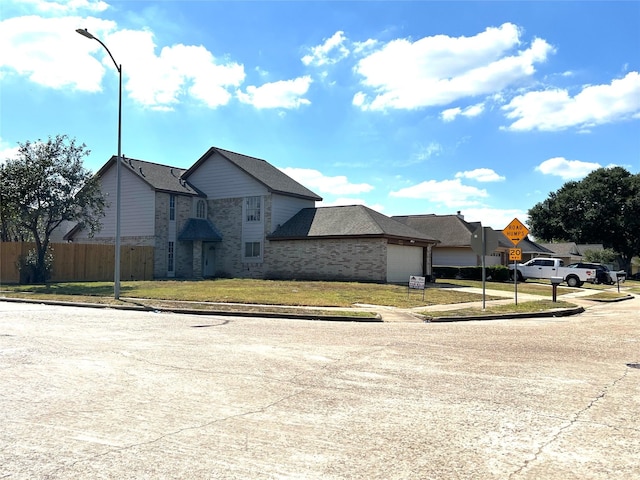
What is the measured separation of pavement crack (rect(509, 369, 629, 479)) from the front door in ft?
112

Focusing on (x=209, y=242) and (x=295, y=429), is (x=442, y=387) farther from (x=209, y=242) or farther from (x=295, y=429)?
(x=209, y=242)

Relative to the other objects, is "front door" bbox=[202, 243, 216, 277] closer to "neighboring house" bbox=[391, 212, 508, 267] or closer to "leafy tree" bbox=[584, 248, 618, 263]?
"neighboring house" bbox=[391, 212, 508, 267]

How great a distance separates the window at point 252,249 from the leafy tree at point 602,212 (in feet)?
151

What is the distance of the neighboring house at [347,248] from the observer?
32.6m

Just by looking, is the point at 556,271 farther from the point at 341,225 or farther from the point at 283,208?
the point at 283,208

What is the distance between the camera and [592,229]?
6706 cm

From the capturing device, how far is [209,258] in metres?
40.3

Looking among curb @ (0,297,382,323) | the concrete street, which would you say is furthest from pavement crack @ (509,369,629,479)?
curb @ (0,297,382,323)

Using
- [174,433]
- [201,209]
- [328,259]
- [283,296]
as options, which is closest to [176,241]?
[201,209]

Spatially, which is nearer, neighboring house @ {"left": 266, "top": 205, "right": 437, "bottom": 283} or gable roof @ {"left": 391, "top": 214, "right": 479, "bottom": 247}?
neighboring house @ {"left": 266, "top": 205, "right": 437, "bottom": 283}

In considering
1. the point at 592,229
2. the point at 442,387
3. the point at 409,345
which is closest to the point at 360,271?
the point at 409,345

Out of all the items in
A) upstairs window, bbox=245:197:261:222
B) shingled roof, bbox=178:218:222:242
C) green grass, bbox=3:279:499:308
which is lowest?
green grass, bbox=3:279:499:308

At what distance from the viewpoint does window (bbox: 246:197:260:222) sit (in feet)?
125

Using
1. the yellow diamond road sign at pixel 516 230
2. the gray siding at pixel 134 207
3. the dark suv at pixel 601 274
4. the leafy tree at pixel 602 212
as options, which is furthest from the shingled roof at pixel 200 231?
the leafy tree at pixel 602 212
